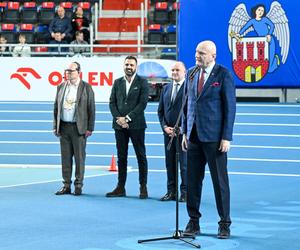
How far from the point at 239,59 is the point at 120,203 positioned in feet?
35.2

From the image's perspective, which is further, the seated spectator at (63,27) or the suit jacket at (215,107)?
the seated spectator at (63,27)

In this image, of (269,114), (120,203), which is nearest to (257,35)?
(269,114)

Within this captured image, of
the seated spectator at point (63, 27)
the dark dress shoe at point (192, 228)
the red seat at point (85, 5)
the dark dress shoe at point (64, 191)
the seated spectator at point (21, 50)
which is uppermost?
the red seat at point (85, 5)

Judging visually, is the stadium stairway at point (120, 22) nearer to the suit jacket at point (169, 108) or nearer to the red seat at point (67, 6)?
the red seat at point (67, 6)

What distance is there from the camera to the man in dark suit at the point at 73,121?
12.3 metres

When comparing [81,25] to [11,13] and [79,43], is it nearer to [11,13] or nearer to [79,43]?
[79,43]

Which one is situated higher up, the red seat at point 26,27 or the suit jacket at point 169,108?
the red seat at point 26,27

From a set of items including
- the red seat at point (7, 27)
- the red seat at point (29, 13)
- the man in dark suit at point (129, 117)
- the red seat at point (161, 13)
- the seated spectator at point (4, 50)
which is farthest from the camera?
the red seat at point (29, 13)

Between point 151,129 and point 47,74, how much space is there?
424 centimetres

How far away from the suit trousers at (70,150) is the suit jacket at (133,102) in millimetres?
564

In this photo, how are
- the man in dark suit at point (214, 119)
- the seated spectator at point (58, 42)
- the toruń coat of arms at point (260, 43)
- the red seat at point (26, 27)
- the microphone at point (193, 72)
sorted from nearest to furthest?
the man in dark suit at point (214, 119)
the microphone at point (193, 72)
the toruń coat of arms at point (260, 43)
the seated spectator at point (58, 42)
the red seat at point (26, 27)

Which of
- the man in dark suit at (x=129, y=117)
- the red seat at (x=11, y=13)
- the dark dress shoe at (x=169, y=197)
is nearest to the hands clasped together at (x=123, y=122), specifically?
the man in dark suit at (x=129, y=117)

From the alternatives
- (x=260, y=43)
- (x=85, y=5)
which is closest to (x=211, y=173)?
(x=260, y=43)

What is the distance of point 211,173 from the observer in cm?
913
